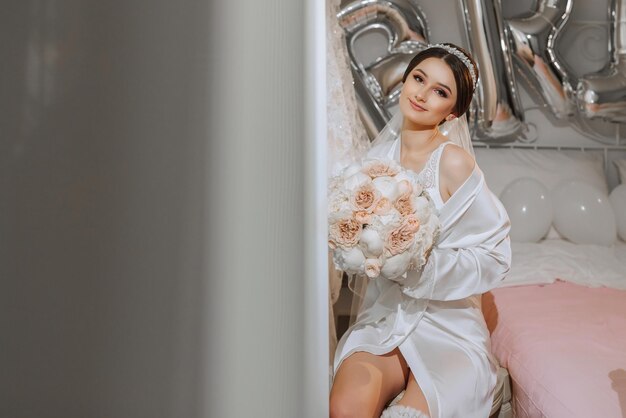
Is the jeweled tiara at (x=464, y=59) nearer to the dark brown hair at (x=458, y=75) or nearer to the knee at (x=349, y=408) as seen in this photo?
the dark brown hair at (x=458, y=75)

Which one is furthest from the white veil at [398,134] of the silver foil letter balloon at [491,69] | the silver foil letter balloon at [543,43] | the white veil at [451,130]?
the silver foil letter balloon at [543,43]

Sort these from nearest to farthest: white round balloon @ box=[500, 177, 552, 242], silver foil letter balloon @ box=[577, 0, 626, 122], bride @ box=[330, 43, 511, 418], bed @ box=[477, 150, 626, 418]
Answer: bride @ box=[330, 43, 511, 418] < bed @ box=[477, 150, 626, 418] < white round balloon @ box=[500, 177, 552, 242] < silver foil letter balloon @ box=[577, 0, 626, 122]

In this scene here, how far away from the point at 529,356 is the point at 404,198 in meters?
0.66

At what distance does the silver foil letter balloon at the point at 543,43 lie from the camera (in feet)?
8.24

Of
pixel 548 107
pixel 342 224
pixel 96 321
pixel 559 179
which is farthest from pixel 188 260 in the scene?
pixel 548 107

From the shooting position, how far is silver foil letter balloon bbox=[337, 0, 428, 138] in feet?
8.13

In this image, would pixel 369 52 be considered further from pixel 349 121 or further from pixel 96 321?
pixel 96 321

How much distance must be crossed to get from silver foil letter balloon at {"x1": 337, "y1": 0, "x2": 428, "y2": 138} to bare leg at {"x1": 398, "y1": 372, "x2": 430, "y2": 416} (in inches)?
59.0

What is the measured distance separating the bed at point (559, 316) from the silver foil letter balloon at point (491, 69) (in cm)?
22

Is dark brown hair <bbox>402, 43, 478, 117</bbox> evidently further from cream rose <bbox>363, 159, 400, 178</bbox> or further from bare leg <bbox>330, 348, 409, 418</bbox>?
bare leg <bbox>330, 348, 409, 418</bbox>

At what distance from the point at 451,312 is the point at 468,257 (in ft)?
0.51

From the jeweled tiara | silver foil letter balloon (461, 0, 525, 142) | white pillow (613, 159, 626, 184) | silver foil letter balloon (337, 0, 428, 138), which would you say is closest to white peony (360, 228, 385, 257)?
the jeweled tiara

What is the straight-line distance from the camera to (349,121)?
1.59 metres

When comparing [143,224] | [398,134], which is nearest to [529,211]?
[398,134]
